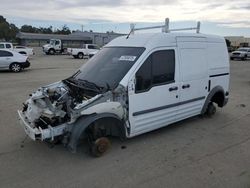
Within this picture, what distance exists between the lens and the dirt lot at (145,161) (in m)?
4.10

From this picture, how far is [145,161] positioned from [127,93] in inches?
47.1

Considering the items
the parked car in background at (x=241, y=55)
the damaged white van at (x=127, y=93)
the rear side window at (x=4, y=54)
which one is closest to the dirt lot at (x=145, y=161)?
the damaged white van at (x=127, y=93)

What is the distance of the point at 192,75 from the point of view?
6223 millimetres

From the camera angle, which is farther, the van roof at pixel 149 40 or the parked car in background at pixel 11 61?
the parked car in background at pixel 11 61

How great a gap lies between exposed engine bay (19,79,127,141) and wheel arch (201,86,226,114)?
2.75 meters

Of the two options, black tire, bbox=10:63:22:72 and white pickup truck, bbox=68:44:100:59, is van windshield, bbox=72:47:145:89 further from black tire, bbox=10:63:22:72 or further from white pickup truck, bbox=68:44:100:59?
white pickup truck, bbox=68:44:100:59

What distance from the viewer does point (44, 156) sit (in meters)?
4.87

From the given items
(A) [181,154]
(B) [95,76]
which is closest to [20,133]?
(B) [95,76]

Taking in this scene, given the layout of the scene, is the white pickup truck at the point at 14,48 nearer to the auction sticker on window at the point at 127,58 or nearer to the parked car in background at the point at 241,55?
the parked car in background at the point at 241,55

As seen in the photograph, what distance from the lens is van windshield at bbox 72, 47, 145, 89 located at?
16.9ft

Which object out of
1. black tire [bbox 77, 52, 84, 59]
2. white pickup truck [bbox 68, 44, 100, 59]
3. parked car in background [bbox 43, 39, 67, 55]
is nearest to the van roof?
white pickup truck [bbox 68, 44, 100, 59]

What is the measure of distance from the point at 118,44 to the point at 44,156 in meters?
2.70

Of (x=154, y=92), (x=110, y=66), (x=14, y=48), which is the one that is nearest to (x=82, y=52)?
(x=14, y=48)

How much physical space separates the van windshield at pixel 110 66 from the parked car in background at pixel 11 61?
13.8 metres
